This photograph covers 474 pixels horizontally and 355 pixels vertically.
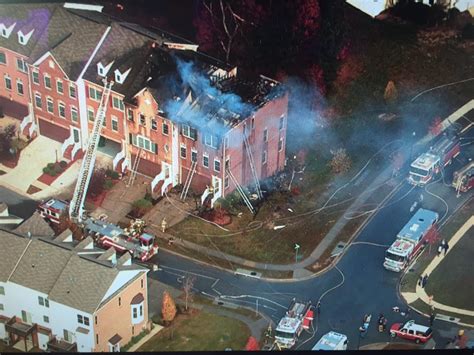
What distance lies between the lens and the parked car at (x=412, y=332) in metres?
20.9

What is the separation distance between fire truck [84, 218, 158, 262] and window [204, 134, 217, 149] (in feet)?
6.10

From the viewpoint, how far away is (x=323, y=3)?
21.5 metres

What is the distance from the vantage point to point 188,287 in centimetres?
2117

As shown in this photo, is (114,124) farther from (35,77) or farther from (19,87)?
(19,87)

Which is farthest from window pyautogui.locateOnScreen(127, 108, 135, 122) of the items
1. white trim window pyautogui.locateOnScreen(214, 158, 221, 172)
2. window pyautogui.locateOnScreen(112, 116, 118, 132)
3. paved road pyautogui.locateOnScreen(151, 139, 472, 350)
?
paved road pyautogui.locateOnScreen(151, 139, 472, 350)

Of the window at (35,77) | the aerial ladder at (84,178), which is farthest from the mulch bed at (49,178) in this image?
the window at (35,77)

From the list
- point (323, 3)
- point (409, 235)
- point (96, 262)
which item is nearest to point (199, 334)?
point (96, 262)

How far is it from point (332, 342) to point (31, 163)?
5.88 meters

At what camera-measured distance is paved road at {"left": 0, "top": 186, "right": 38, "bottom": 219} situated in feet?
70.8

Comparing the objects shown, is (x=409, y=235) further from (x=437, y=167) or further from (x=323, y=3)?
(x=323, y=3)

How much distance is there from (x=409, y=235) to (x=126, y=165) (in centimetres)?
493

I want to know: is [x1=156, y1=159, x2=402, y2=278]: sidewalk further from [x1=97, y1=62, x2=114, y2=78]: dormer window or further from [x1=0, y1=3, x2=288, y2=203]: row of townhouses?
[x1=97, y1=62, x2=114, y2=78]: dormer window

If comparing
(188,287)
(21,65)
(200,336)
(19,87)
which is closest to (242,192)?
(188,287)

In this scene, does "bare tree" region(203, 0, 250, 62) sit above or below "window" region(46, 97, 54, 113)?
above
